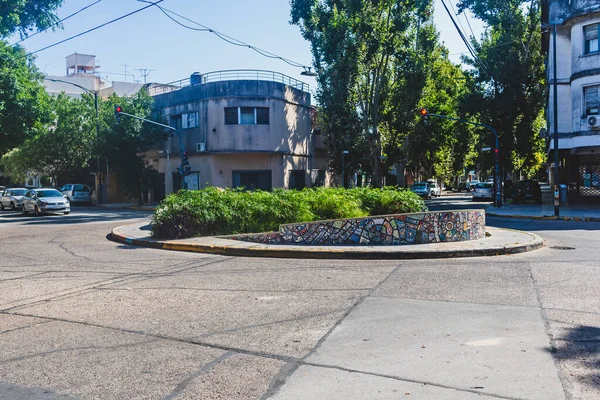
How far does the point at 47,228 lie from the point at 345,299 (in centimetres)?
1625

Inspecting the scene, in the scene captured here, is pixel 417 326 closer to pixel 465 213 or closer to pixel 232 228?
pixel 465 213

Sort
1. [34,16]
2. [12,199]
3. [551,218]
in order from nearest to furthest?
[551,218], [34,16], [12,199]

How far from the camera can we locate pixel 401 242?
12.7 metres

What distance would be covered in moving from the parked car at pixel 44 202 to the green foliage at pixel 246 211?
1685 centimetres

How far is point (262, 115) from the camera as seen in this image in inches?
1401

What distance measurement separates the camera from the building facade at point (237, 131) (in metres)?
35.2

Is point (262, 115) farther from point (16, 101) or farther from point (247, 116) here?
point (16, 101)

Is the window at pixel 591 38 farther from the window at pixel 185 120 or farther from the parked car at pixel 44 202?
the parked car at pixel 44 202

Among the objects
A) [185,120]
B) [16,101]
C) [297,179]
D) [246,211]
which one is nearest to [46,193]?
[16,101]

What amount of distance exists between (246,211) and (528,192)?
2684 centimetres

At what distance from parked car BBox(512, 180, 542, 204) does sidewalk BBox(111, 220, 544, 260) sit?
2349 cm

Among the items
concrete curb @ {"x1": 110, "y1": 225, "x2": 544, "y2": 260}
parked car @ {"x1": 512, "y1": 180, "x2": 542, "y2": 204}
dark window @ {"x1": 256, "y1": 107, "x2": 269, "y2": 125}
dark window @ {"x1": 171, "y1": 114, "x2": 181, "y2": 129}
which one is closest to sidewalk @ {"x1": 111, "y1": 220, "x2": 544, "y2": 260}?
concrete curb @ {"x1": 110, "y1": 225, "x2": 544, "y2": 260}

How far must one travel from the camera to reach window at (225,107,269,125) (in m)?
35.2

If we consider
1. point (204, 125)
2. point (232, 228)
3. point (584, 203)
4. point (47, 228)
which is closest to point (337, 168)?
point (204, 125)
